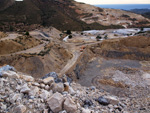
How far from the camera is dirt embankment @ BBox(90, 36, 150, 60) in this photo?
124 ft

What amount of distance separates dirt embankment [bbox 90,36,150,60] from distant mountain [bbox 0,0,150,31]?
132 feet

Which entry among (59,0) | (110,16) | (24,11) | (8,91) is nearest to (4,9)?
(24,11)

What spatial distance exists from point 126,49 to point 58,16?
2247 inches

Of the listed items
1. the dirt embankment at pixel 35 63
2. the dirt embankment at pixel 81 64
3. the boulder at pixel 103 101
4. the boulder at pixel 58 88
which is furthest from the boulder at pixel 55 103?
the dirt embankment at pixel 81 64

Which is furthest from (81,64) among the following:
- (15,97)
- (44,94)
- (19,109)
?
(19,109)

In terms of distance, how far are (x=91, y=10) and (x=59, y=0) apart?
27091 mm

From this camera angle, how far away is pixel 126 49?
39.5m

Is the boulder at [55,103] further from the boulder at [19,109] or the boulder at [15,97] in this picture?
the boulder at [15,97]

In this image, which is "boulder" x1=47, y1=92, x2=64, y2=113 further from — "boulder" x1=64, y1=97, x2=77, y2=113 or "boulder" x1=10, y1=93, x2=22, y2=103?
"boulder" x1=10, y1=93, x2=22, y2=103

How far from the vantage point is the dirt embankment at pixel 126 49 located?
124 feet

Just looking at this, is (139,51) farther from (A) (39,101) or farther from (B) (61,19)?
(B) (61,19)

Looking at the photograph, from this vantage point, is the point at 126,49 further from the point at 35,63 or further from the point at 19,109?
the point at 19,109

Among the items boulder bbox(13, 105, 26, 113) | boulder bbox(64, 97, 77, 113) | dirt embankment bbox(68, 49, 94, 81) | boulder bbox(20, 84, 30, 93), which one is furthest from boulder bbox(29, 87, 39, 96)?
dirt embankment bbox(68, 49, 94, 81)

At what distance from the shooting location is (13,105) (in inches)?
305
